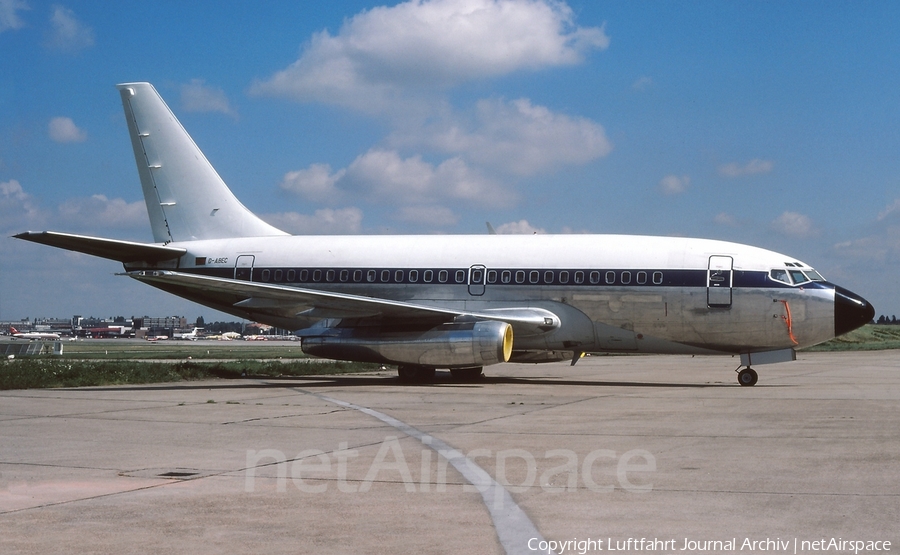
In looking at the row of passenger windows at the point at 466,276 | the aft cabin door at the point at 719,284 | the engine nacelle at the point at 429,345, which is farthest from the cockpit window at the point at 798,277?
the engine nacelle at the point at 429,345

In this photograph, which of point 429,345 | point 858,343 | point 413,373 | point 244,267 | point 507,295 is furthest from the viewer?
point 858,343

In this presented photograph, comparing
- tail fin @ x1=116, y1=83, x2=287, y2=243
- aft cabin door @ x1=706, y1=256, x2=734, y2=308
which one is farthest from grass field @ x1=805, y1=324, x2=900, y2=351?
tail fin @ x1=116, y1=83, x2=287, y2=243

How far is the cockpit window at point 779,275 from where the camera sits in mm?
20719

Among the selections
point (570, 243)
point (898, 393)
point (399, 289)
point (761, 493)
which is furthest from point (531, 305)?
point (761, 493)

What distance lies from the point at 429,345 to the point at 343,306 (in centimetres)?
229

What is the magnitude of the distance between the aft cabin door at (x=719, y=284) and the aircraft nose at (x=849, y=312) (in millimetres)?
2309

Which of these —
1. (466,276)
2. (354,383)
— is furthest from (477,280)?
(354,383)

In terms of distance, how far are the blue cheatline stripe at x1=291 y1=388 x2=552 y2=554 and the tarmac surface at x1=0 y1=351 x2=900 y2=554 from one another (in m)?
0.03

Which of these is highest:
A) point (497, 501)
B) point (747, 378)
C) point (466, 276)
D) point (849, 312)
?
point (466, 276)

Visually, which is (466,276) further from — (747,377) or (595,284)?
(747,377)

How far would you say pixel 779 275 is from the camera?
20797 millimetres

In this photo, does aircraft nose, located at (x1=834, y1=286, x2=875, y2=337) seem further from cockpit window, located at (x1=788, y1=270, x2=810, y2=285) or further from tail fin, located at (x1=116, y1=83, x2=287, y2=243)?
tail fin, located at (x1=116, y1=83, x2=287, y2=243)

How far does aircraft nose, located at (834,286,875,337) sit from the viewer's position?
67.1 ft

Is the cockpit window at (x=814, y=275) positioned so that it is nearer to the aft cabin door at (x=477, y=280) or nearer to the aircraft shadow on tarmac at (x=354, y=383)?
the aircraft shadow on tarmac at (x=354, y=383)
